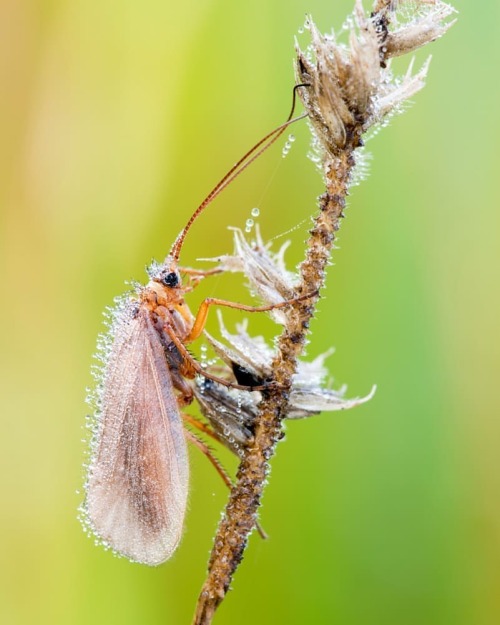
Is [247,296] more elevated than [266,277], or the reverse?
[247,296]

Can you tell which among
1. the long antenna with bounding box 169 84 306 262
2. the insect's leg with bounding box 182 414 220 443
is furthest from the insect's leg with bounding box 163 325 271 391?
the long antenna with bounding box 169 84 306 262

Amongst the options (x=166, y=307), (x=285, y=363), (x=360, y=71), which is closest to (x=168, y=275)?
(x=166, y=307)

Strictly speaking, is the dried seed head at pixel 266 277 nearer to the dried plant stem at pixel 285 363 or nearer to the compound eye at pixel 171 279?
the dried plant stem at pixel 285 363

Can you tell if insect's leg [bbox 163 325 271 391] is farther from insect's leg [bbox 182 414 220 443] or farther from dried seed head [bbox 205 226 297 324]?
dried seed head [bbox 205 226 297 324]

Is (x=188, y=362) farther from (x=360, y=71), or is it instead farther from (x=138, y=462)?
(x=360, y=71)

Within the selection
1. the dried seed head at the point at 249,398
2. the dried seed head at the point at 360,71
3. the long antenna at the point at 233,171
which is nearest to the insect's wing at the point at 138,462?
the long antenna at the point at 233,171
